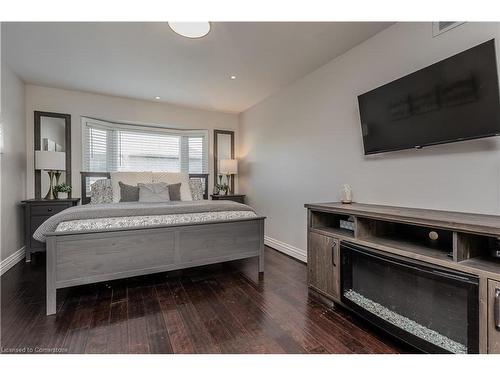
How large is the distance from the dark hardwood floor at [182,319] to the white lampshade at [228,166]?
94.7 inches

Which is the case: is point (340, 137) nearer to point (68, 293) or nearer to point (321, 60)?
point (321, 60)

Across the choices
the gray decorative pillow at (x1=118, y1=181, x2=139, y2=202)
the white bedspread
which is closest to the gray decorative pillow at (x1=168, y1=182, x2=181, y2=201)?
the gray decorative pillow at (x1=118, y1=181, x2=139, y2=202)

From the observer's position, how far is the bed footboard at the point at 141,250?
79.8 inches

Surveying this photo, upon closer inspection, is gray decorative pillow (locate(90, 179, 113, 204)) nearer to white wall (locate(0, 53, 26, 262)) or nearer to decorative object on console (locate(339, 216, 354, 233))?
white wall (locate(0, 53, 26, 262))

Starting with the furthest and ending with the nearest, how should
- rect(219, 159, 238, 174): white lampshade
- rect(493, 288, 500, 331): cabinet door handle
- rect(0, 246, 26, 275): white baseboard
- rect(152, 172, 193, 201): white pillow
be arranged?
rect(219, 159, 238, 174): white lampshade → rect(152, 172, 193, 201): white pillow → rect(0, 246, 26, 275): white baseboard → rect(493, 288, 500, 331): cabinet door handle

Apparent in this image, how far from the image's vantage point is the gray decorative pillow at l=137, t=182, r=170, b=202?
337 centimetres

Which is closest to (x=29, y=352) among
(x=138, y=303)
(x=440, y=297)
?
(x=138, y=303)

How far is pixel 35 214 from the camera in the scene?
3.24m

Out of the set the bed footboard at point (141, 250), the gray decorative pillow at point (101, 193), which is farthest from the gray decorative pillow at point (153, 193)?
the bed footboard at point (141, 250)

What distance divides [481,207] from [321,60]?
2.18m

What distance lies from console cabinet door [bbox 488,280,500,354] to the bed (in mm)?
2004

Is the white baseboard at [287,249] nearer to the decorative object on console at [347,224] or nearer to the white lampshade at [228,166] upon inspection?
the decorative object on console at [347,224]

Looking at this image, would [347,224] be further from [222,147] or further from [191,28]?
[222,147]

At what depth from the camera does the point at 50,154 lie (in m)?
3.39
